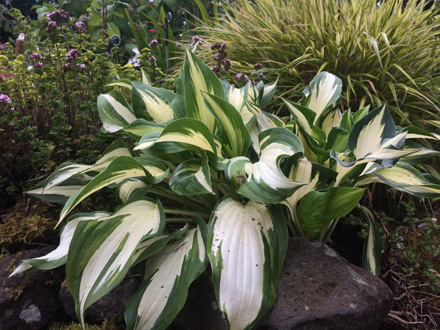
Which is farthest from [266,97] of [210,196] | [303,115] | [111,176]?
[111,176]

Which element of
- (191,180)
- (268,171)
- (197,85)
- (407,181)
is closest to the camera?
(268,171)

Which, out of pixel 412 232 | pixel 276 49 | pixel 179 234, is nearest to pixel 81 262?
pixel 179 234

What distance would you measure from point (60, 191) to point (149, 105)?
512 millimetres

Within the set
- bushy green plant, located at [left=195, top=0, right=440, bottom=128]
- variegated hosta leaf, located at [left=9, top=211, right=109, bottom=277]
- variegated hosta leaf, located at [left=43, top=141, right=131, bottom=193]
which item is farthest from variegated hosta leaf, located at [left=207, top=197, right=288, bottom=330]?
bushy green plant, located at [left=195, top=0, right=440, bottom=128]

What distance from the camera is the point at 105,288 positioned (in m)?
0.98

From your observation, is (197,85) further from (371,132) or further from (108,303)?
(108,303)

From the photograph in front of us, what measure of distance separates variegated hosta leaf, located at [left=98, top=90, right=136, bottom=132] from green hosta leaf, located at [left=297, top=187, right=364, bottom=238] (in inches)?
32.5

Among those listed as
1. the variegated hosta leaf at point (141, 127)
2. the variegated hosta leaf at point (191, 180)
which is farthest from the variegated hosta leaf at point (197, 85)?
the variegated hosta leaf at point (191, 180)

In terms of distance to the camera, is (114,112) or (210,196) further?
(114,112)

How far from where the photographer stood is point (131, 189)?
4.38 feet

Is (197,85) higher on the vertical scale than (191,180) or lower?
higher

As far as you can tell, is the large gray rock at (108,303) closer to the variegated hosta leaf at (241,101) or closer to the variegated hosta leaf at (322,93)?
the variegated hosta leaf at (241,101)

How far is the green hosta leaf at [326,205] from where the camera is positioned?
1144 millimetres

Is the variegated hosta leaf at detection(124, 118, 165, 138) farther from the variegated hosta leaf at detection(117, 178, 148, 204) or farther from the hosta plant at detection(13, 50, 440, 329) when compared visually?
the variegated hosta leaf at detection(117, 178, 148, 204)
